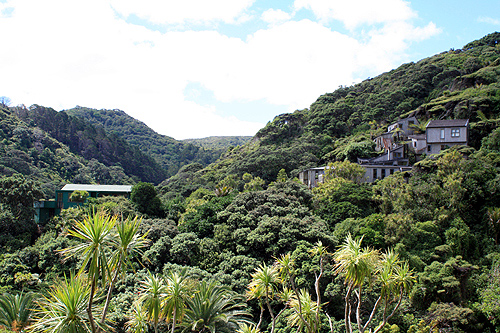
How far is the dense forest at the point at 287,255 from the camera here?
1017 centimetres

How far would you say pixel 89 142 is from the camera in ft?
304

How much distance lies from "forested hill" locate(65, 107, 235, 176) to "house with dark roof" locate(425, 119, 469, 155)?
89.7m

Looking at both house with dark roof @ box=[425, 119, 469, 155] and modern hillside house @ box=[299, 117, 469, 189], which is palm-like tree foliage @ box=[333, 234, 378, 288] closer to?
modern hillside house @ box=[299, 117, 469, 189]

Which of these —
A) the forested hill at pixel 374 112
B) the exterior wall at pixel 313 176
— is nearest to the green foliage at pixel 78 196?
the forested hill at pixel 374 112

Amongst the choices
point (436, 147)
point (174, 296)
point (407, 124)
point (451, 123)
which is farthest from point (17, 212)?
point (407, 124)

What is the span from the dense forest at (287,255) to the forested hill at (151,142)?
84250 mm

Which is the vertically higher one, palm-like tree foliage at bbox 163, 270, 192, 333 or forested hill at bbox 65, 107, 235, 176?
forested hill at bbox 65, 107, 235, 176

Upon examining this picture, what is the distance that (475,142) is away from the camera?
117ft

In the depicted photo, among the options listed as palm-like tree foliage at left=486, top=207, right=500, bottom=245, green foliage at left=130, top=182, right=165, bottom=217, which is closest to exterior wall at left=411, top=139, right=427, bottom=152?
palm-like tree foliage at left=486, top=207, right=500, bottom=245

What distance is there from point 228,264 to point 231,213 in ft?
22.8

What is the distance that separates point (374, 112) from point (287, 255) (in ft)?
184

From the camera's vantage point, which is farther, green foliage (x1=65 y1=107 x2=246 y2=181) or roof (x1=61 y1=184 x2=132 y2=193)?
green foliage (x1=65 y1=107 x2=246 y2=181)

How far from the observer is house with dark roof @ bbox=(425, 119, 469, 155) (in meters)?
34.7

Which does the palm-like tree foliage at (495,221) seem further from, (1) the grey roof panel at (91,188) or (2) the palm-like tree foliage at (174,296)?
(1) the grey roof panel at (91,188)
